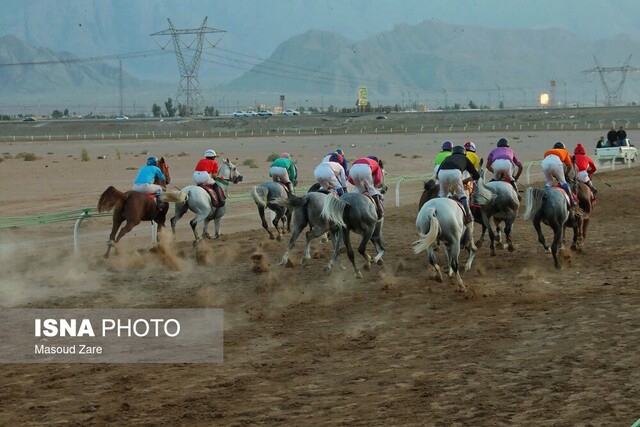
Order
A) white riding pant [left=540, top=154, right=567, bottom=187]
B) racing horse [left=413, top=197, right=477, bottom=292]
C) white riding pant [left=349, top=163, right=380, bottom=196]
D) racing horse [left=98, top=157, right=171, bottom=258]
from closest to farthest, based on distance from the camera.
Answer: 1. racing horse [left=413, top=197, right=477, bottom=292]
2. white riding pant [left=349, top=163, right=380, bottom=196]
3. white riding pant [left=540, top=154, right=567, bottom=187]
4. racing horse [left=98, top=157, right=171, bottom=258]

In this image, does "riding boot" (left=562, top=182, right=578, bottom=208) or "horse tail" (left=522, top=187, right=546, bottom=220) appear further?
"riding boot" (left=562, top=182, right=578, bottom=208)

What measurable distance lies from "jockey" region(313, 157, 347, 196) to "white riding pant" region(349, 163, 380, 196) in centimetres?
77

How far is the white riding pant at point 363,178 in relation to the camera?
A: 18.1m

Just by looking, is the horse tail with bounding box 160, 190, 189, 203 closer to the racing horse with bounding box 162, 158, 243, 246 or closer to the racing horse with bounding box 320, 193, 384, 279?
the racing horse with bounding box 162, 158, 243, 246

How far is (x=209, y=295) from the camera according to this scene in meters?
15.8

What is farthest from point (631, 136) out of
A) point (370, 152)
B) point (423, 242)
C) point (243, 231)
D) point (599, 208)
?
point (423, 242)

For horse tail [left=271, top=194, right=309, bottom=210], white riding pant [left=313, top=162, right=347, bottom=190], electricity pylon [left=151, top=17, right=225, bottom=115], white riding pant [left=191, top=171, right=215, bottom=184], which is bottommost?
horse tail [left=271, top=194, right=309, bottom=210]

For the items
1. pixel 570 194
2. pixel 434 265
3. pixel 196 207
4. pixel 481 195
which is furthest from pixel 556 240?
pixel 196 207

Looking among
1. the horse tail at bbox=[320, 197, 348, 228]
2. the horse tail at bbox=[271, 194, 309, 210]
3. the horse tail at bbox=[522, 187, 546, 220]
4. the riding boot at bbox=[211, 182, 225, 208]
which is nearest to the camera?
the horse tail at bbox=[320, 197, 348, 228]

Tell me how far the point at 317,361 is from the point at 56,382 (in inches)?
110

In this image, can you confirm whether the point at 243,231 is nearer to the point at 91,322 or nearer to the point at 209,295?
the point at 209,295

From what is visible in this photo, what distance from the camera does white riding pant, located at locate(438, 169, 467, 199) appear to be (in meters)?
16.8

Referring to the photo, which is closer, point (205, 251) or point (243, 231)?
point (205, 251)

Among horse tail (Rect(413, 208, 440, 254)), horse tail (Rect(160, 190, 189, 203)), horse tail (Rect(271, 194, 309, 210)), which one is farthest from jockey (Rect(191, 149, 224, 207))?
horse tail (Rect(413, 208, 440, 254))
